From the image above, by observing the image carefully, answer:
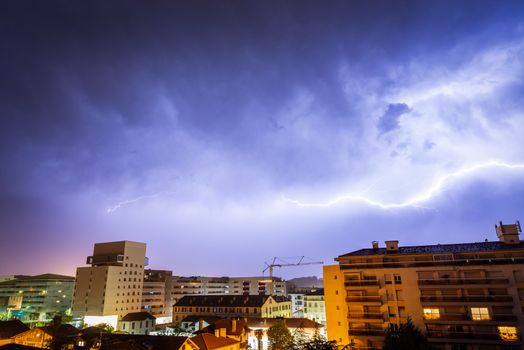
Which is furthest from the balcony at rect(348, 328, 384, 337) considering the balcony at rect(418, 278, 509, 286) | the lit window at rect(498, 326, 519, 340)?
the lit window at rect(498, 326, 519, 340)

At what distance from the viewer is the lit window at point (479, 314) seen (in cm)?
5511

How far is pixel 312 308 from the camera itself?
13175 cm

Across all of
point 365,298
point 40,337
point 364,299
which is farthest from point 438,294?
point 40,337

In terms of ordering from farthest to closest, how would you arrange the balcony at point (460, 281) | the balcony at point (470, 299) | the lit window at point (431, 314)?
the lit window at point (431, 314)
the balcony at point (460, 281)
the balcony at point (470, 299)

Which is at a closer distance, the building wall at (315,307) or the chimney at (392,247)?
the chimney at (392,247)

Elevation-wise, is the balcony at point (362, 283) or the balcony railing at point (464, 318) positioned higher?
the balcony at point (362, 283)

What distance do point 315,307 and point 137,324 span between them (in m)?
65.8


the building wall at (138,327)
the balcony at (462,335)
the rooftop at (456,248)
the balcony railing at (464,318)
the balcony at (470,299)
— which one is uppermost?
the rooftop at (456,248)

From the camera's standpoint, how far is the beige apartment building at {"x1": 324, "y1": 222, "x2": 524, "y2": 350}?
178ft

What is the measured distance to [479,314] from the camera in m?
55.6

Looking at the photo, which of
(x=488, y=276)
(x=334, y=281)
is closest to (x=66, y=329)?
(x=334, y=281)

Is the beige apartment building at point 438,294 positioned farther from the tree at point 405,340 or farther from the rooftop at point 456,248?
the tree at point 405,340

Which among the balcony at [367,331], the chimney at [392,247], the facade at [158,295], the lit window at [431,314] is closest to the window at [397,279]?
A: the chimney at [392,247]

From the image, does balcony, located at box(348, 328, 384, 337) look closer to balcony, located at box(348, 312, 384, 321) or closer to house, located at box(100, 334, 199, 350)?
balcony, located at box(348, 312, 384, 321)
